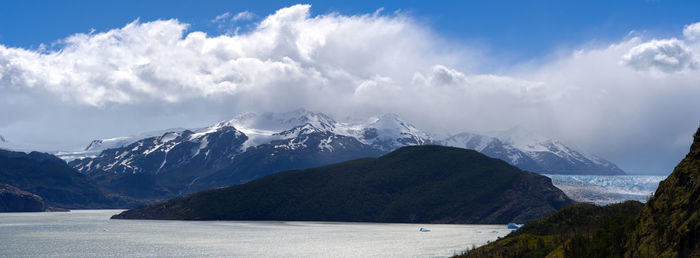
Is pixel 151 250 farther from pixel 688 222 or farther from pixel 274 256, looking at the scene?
pixel 688 222

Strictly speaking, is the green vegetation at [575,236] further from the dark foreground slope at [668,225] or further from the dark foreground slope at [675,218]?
the dark foreground slope at [675,218]

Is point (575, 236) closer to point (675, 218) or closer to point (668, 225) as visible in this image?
point (668, 225)

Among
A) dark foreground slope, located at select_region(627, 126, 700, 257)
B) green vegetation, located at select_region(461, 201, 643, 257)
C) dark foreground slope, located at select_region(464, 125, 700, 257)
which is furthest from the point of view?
green vegetation, located at select_region(461, 201, 643, 257)

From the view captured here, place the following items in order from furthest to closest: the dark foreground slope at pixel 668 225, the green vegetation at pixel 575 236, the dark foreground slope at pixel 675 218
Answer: the green vegetation at pixel 575 236 → the dark foreground slope at pixel 668 225 → the dark foreground slope at pixel 675 218

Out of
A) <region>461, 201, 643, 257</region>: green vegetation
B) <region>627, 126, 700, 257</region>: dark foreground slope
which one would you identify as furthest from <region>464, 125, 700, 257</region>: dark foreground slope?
<region>461, 201, 643, 257</region>: green vegetation

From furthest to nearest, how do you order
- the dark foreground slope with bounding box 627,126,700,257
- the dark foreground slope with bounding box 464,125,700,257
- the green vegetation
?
the green vegetation, the dark foreground slope with bounding box 464,125,700,257, the dark foreground slope with bounding box 627,126,700,257

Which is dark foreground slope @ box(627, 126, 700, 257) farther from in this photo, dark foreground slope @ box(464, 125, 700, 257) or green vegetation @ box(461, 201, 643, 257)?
green vegetation @ box(461, 201, 643, 257)

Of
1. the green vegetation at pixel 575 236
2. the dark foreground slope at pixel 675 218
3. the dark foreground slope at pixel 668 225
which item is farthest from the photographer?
the green vegetation at pixel 575 236

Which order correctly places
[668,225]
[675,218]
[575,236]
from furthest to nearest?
[575,236]
[668,225]
[675,218]

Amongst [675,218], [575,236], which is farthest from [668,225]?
[575,236]

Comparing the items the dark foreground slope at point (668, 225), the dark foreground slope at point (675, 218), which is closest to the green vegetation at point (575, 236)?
the dark foreground slope at point (668, 225)

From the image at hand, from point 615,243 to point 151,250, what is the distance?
576ft

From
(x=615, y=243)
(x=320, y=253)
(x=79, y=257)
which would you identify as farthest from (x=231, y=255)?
(x=615, y=243)

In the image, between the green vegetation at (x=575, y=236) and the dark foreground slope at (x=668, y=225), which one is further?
the green vegetation at (x=575, y=236)
